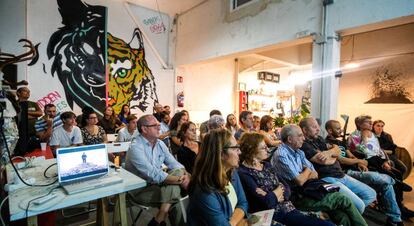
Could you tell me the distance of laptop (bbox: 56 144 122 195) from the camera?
167cm

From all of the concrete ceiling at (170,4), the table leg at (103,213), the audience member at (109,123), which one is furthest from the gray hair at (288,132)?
the concrete ceiling at (170,4)

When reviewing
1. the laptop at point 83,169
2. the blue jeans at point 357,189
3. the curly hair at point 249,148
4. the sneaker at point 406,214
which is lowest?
the sneaker at point 406,214

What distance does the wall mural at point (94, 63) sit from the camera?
5316 millimetres

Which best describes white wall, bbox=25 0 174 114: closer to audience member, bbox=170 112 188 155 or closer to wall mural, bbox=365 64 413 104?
audience member, bbox=170 112 188 155

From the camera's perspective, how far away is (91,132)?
3.62 m

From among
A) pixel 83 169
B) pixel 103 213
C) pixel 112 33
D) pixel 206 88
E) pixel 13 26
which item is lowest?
pixel 103 213

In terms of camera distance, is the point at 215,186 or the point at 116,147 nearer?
the point at 215,186

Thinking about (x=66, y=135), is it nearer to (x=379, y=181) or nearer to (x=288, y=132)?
(x=288, y=132)

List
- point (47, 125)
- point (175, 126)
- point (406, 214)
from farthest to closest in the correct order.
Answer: point (175, 126) < point (47, 125) < point (406, 214)

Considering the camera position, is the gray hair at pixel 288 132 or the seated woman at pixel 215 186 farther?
the gray hair at pixel 288 132

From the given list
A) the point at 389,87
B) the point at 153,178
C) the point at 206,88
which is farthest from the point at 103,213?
the point at 389,87

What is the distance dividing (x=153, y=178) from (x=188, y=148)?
2.32 ft

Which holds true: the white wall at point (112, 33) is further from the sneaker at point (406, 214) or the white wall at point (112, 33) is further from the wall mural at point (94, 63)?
the sneaker at point (406, 214)

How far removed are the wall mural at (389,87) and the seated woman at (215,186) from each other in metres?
5.69
